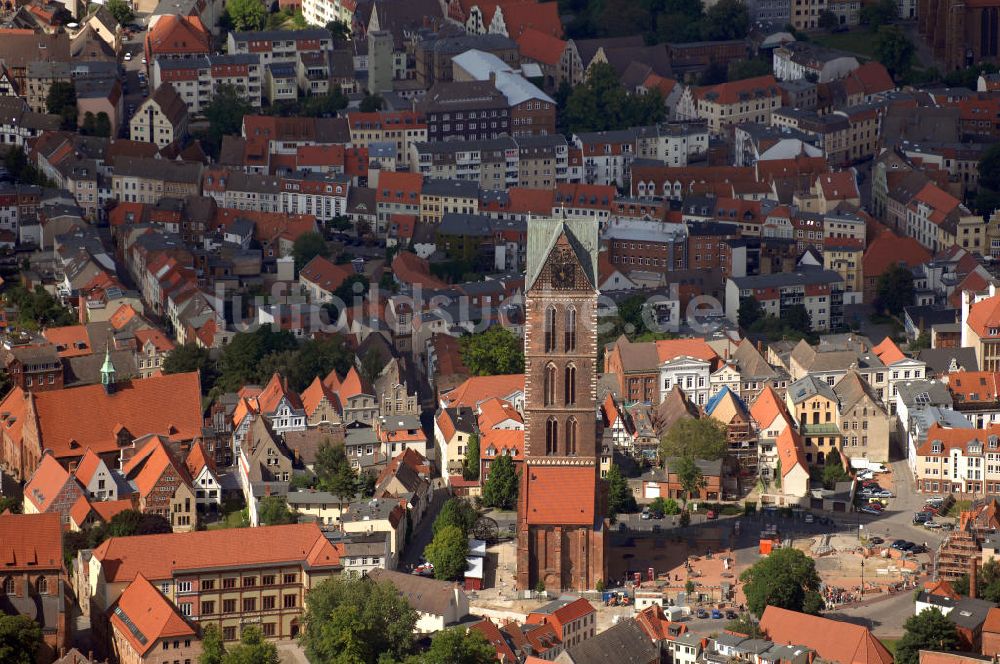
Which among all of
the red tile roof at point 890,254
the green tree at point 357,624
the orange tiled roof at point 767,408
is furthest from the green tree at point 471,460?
the red tile roof at point 890,254

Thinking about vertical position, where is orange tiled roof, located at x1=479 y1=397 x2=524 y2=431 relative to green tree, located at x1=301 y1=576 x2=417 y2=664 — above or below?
above

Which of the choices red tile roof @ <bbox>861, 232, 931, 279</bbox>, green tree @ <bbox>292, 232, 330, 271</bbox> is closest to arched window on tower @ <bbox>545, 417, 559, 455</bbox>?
red tile roof @ <bbox>861, 232, 931, 279</bbox>

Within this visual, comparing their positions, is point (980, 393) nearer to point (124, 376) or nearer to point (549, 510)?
point (549, 510)

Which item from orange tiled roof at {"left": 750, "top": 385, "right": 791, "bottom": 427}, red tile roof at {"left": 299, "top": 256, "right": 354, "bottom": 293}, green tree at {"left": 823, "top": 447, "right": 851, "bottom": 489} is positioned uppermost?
red tile roof at {"left": 299, "top": 256, "right": 354, "bottom": 293}

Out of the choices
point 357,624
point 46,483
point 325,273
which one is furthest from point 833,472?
point 325,273

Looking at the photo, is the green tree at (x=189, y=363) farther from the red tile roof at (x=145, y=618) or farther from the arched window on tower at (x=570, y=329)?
the red tile roof at (x=145, y=618)

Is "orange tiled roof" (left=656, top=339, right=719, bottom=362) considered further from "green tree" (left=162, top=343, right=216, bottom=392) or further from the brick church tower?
the brick church tower

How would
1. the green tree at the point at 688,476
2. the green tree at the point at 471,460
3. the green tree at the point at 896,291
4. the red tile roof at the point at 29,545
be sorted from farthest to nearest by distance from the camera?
the green tree at the point at 896,291, the green tree at the point at 471,460, the green tree at the point at 688,476, the red tile roof at the point at 29,545
